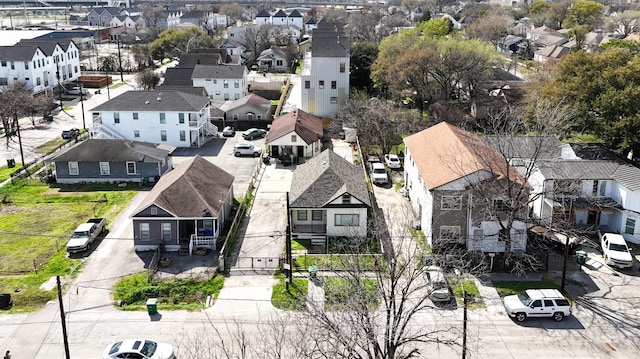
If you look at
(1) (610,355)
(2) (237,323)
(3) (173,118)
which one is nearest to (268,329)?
(2) (237,323)

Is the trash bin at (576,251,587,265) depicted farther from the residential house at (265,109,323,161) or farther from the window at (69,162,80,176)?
the window at (69,162,80,176)

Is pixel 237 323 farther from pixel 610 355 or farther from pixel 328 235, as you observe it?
pixel 610 355

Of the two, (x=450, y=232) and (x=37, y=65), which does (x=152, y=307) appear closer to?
(x=450, y=232)

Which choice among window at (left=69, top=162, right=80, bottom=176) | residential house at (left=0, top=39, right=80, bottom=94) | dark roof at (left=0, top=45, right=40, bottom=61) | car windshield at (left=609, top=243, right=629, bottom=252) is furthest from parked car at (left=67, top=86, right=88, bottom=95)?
car windshield at (left=609, top=243, right=629, bottom=252)

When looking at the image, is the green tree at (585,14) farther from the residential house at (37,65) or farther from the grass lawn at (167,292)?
the grass lawn at (167,292)

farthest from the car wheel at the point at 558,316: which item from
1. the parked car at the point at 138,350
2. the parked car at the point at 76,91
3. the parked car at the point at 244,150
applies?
the parked car at the point at 76,91
